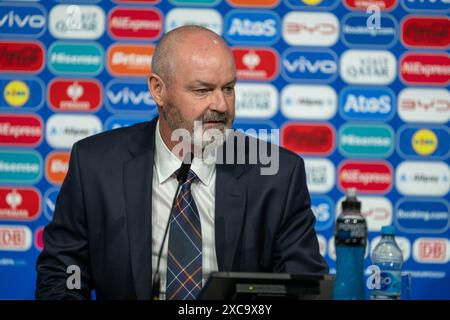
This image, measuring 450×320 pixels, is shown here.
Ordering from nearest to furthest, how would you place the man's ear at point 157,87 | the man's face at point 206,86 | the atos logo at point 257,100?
the man's face at point 206,86 → the man's ear at point 157,87 → the atos logo at point 257,100

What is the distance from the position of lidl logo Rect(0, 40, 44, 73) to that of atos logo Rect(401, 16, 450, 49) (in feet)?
5.60

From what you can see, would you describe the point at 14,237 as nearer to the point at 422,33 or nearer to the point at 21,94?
the point at 21,94

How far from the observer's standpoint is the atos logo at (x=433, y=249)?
3.43 meters

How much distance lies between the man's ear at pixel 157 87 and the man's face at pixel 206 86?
0.11m

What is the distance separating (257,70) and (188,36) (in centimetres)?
119

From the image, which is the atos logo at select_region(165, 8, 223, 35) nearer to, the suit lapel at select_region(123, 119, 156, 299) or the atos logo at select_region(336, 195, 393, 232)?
the atos logo at select_region(336, 195, 393, 232)

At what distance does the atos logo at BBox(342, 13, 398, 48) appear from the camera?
11.2ft

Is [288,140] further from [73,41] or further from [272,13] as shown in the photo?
[73,41]

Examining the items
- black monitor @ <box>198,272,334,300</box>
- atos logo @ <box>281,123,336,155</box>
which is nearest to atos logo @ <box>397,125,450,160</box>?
atos logo @ <box>281,123,336,155</box>

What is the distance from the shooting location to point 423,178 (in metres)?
3.43

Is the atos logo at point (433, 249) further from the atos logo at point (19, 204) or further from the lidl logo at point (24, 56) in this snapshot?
the lidl logo at point (24, 56)

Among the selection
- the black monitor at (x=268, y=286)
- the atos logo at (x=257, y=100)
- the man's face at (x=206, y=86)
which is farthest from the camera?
the atos logo at (x=257, y=100)

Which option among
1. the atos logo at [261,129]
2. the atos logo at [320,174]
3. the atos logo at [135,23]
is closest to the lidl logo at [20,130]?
the atos logo at [135,23]

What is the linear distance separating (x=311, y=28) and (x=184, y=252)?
166 cm
